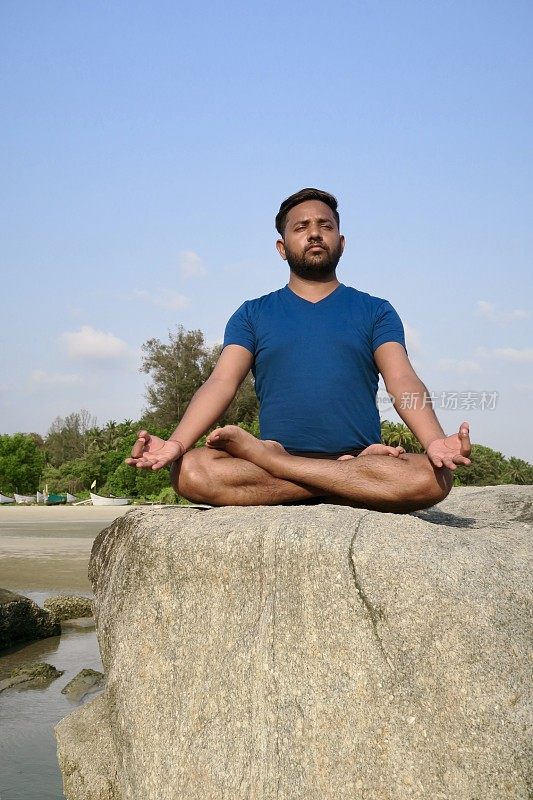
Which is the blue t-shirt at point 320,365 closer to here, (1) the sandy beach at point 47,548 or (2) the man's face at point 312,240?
(2) the man's face at point 312,240

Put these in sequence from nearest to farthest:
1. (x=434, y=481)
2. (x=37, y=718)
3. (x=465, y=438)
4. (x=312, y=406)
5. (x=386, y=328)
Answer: (x=465, y=438) < (x=434, y=481) < (x=312, y=406) < (x=386, y=328) < (x=37, y=718)

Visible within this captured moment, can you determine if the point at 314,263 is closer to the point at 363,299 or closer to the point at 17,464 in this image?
the point at 363,299

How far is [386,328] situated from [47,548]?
1498 centimetres

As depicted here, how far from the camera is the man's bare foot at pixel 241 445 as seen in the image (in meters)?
3.50

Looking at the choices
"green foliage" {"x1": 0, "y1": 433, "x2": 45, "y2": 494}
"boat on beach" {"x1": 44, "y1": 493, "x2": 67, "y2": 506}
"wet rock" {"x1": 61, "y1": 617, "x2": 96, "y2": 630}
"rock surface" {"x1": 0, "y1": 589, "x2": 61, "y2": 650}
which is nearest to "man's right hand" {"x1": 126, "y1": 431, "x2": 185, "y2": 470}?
"rock surface" {"x1": 0, "y1": 589, "x2": 61, "y2": 650}

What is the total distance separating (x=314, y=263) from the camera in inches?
165

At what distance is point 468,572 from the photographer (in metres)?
2.96

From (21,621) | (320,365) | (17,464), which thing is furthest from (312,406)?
(17,464)

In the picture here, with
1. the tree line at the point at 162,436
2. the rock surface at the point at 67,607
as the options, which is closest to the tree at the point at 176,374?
the tree line at the point at 162,436

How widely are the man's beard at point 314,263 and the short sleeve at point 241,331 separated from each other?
36cm

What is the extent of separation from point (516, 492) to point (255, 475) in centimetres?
288

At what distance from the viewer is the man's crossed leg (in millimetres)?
3475

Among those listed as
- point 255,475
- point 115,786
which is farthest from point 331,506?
point 115,786

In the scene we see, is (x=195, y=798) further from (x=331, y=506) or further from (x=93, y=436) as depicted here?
(x=93, y=436)
